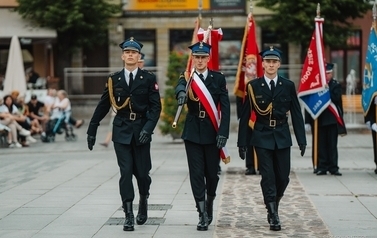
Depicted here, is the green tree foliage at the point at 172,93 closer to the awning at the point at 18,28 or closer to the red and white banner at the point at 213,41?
the red and white banner at the point at 213,41

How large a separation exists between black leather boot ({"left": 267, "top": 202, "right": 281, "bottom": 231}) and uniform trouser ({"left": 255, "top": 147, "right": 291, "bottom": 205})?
2.9 inches

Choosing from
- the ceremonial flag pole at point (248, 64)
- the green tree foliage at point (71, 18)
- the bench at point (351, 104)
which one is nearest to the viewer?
the ceremonial flag pole at point (248, 64)

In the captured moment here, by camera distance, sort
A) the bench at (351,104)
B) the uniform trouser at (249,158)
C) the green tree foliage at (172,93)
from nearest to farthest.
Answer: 1. the uniform trouser at (249,158)
2. the green tree foliage at (172,93)
3. the bench at (351,104)

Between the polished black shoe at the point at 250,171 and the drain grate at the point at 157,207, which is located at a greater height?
the drain grate at the point at 157,207

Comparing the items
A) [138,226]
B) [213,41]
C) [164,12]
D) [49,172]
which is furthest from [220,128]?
[164,12]

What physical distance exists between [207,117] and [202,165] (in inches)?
21.7

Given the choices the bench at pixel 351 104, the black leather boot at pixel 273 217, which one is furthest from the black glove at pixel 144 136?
the bench at pixel 351 104

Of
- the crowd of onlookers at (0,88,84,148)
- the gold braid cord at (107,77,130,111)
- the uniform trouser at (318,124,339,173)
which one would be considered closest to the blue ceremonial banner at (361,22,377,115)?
the uniform trouser at (318,124,339,173)

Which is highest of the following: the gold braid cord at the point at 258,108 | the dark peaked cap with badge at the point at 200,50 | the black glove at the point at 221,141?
the dark peaked cap with badge at the point at 200,50

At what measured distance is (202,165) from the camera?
10992 mm

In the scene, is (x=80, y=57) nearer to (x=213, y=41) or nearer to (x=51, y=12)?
(x=51, y=12)

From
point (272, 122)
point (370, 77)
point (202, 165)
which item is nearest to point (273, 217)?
point (202, 165)

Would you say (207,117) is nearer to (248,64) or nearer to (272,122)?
(272,122)

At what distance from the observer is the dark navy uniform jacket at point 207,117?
35.9 ft
